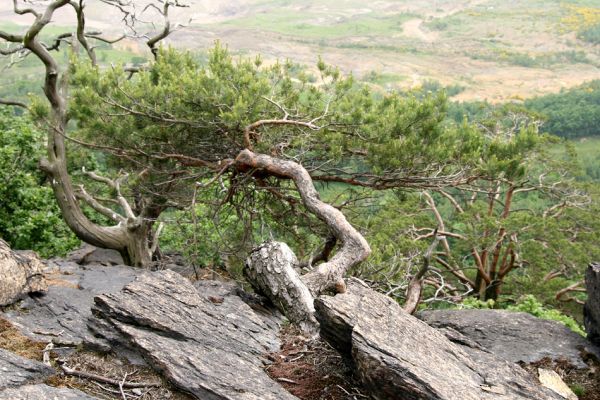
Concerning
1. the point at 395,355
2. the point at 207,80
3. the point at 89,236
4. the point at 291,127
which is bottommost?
the point at 89,236

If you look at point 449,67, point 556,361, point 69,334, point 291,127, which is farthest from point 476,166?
point 449,67

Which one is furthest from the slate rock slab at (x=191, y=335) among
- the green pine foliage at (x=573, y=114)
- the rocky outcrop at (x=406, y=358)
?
the green pine foliage at (x=573, y=114)

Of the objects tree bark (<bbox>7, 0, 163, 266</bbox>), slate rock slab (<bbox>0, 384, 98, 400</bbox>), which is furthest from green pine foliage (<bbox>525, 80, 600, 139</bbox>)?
slate rock slab (<bbox>0, 384, 98, 400</bbox>)

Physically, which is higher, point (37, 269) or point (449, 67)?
point (37, 269)

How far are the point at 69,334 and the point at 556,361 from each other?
5.61 meters

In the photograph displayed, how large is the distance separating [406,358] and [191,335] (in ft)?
7.38

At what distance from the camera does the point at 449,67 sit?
596 ft

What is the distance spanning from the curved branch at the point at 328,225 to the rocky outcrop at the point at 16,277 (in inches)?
126

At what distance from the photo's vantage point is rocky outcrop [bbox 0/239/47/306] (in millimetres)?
6480

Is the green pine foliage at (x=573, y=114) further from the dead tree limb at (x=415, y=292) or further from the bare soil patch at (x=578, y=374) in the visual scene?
the bare soil patch at (x=578, y=374)

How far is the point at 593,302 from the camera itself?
7.58m

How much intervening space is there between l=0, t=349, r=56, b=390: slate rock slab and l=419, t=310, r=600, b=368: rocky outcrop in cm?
426

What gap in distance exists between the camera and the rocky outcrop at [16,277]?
6.48 m

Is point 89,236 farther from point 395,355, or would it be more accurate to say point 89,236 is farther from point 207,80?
point 395,355
